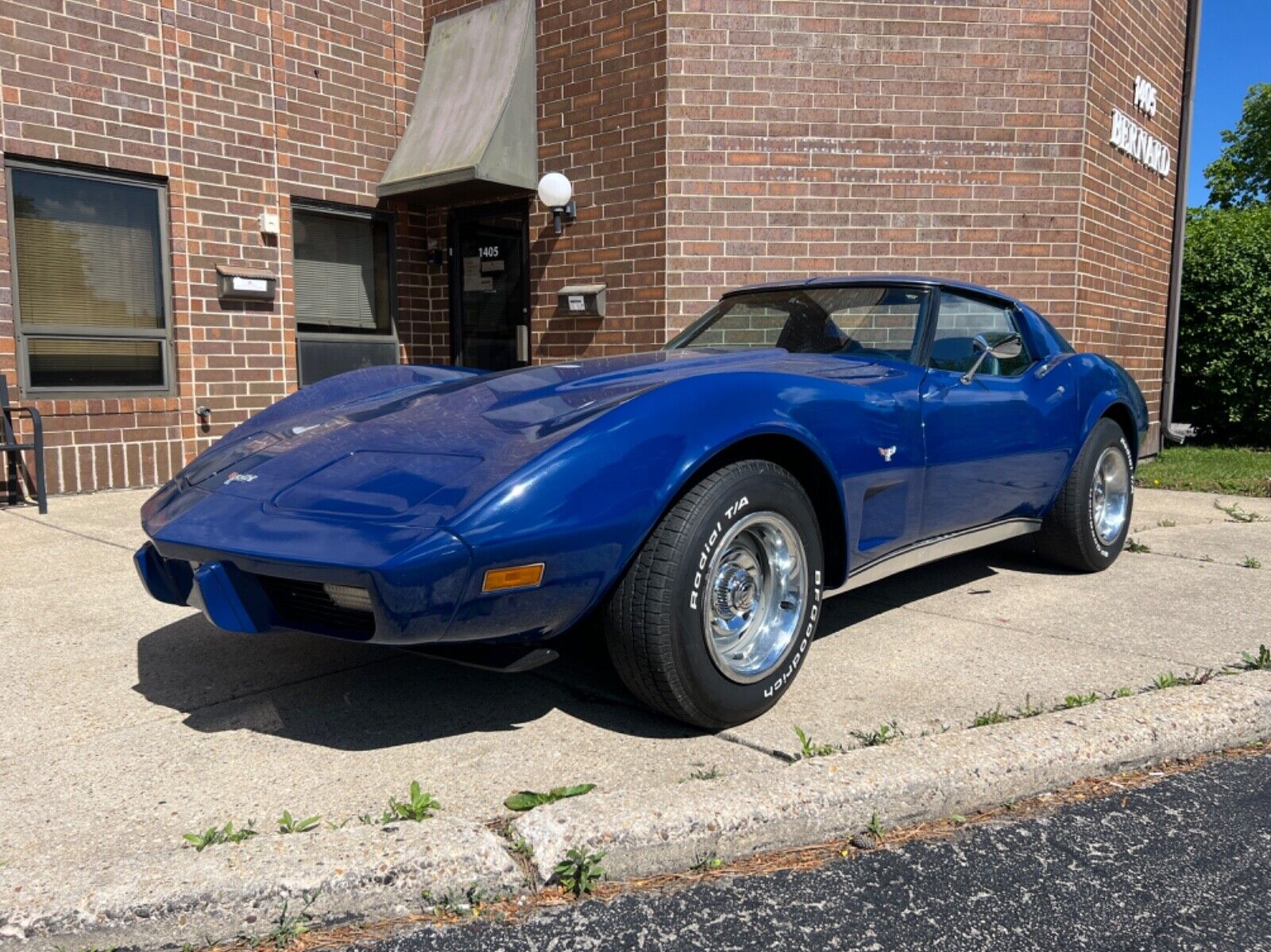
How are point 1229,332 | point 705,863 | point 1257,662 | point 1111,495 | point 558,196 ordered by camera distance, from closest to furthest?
point 705,863
point 1257,662
point 1111,495
point 558,196
point 1229,332

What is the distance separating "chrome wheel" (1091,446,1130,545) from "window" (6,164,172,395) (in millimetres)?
6387

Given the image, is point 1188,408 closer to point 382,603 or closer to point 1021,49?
point 1021,49

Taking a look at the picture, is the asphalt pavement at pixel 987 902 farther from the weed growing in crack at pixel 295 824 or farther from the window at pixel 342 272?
the window at pixel 342 272

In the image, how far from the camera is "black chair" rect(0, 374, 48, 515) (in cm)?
610

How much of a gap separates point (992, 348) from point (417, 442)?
2182mm

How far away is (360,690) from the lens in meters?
3.04

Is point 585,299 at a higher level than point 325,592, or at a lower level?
higher

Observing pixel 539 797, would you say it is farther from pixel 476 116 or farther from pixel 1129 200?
pixel 1129 200

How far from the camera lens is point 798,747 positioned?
259 cm

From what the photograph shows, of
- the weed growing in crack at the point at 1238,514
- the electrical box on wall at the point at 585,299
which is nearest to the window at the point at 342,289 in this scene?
the electrical box on wall at the point at 585,299

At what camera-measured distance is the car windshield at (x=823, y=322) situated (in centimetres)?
367

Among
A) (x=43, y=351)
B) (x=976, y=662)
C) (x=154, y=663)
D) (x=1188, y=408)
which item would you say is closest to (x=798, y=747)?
(x=976, y=662)

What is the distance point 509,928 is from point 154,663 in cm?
196

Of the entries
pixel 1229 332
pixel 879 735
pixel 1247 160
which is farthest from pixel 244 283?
pixel 1247 160
